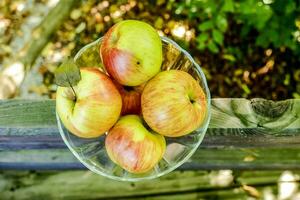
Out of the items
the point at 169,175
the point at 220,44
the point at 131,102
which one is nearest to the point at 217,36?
the point at 220,44

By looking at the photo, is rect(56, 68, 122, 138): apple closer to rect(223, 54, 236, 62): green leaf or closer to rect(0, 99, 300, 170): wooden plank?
rect(0, 99, 300, 170): wooden plank

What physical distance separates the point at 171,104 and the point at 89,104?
0.18 meters

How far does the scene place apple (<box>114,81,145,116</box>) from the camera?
3.61 ft

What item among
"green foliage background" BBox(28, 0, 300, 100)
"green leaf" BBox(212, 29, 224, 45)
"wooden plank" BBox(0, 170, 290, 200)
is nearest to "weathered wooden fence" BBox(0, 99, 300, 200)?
"wooden plank" BBox(0, 170, 290, 200)

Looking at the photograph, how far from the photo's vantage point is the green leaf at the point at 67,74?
0.97m

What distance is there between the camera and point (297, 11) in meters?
1.99

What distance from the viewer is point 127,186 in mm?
1646

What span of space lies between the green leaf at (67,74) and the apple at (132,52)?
11 cm

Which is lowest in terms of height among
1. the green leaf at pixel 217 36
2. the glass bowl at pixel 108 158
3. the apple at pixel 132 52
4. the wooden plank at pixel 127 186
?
the wooden plank at pixel 127 186

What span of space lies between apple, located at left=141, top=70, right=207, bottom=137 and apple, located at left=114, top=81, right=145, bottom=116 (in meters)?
0.03

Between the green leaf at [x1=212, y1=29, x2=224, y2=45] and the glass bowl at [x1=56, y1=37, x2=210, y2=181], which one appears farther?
the green leaf at [x1=212, y1=29, x2=224, y2=45]

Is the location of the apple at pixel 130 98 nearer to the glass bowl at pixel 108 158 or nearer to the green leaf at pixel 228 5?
the glass bowl at pixel 108 158

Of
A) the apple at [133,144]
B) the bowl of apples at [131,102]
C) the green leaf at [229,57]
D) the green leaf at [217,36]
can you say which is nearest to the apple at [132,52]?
the bowl of apples at [131,102]

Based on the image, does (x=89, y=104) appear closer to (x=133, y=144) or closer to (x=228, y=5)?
(x=133, y=144)
